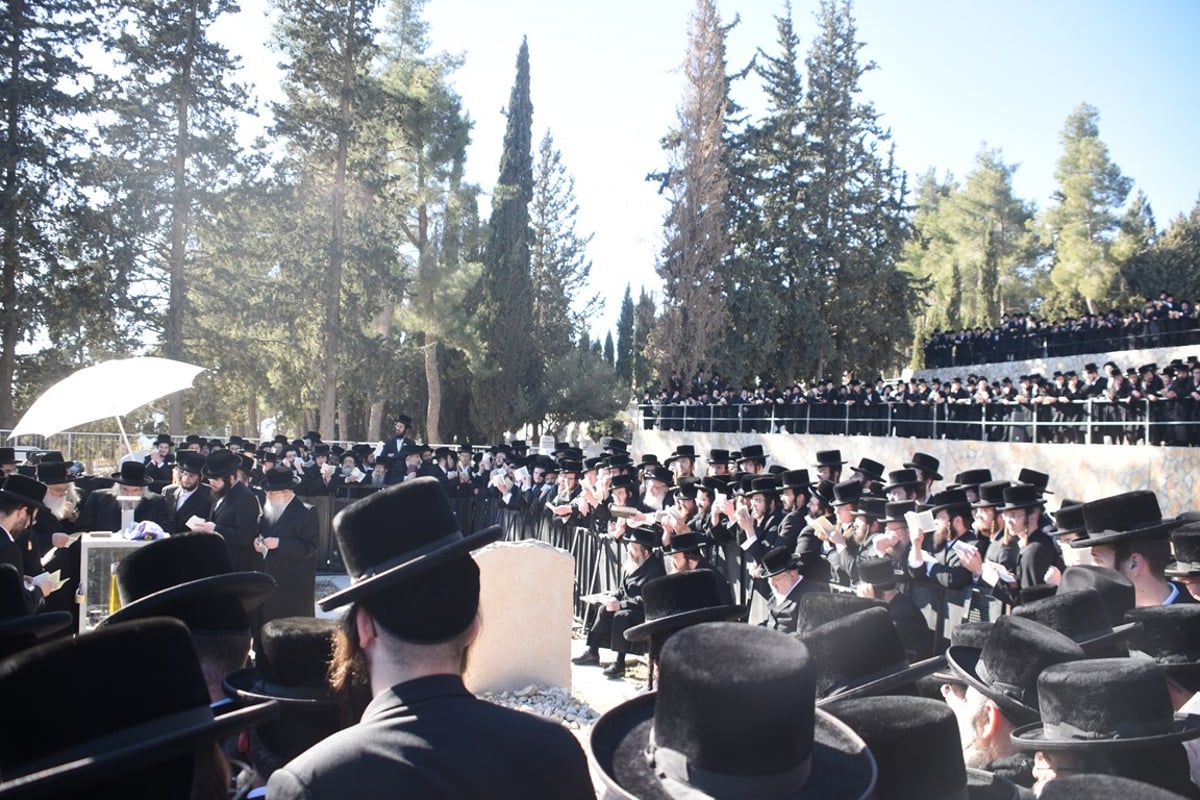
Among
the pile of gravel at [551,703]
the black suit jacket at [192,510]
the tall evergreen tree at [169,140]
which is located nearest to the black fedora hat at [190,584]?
the pile of gravel at [551,703]

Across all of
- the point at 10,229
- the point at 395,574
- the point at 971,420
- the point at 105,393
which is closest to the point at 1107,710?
the point at 395,574

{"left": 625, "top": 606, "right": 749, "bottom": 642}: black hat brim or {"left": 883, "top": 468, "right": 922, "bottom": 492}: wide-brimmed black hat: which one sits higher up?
{"left": 883, "top": 468, "right": 922, "bottom": 492}: wide-brimmed black hat

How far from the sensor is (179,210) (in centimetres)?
2931

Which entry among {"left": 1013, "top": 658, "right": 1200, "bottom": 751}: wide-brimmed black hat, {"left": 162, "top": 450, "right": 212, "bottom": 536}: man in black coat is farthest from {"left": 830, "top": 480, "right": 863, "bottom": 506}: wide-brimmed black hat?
{"left": 162, "top": 450, "right": 212, "bottom": 536}: man in black coat

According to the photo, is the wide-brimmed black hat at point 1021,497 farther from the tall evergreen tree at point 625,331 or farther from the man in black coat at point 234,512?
the tall evergreen tree at point 625,331

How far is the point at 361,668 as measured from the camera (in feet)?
7.28

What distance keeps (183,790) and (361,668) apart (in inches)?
17.7

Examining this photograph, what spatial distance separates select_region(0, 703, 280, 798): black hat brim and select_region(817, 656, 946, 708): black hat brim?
1.86 meters

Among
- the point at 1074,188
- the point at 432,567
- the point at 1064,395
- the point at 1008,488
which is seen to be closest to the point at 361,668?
the point at 432,567

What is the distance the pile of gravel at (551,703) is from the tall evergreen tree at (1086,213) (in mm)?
51416

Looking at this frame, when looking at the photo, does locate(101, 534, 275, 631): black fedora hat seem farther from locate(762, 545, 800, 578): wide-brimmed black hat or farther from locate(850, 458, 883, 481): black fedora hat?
locate(850, 458, 883, 481): black fedora hat

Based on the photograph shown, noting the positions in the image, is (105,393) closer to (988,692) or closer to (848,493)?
(848,493)

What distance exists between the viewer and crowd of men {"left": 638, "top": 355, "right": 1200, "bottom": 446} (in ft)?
57.5

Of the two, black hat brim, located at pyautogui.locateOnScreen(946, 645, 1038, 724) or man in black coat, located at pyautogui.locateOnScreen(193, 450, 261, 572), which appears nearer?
black hat brim, located at pyautogui.locateOnScreen(946, 645, 1038, 724)
